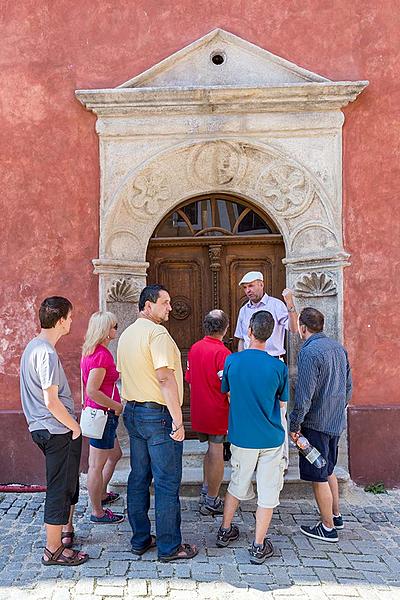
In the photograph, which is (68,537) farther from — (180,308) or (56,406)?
(180,308)

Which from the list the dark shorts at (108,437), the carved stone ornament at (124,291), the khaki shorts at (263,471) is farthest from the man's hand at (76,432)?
the carved stone ornament at (124,291)

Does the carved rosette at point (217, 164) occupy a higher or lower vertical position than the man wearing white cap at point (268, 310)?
higher

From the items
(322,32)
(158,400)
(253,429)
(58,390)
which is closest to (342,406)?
(253,429)

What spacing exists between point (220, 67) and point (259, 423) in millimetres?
3348

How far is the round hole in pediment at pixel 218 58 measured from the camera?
203 inches

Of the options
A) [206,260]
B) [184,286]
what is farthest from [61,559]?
[206,260]

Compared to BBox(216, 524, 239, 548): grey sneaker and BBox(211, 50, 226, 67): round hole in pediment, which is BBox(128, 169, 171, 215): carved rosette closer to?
BBox(211, 50, 226, 67): round hole in pediment

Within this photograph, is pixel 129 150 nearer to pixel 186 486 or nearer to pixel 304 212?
pixel 304 212

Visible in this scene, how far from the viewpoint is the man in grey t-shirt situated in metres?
3.38

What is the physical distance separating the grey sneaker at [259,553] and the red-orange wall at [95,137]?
6.20 ft

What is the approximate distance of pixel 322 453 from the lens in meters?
4.00

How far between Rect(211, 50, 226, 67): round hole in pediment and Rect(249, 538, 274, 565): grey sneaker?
407cm

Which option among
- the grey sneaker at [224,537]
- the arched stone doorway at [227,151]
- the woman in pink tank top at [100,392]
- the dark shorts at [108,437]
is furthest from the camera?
the arched stone doorway at [227,151]

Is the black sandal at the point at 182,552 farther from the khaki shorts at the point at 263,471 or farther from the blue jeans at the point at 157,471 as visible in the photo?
the khaki shorts at the point at 263,471
